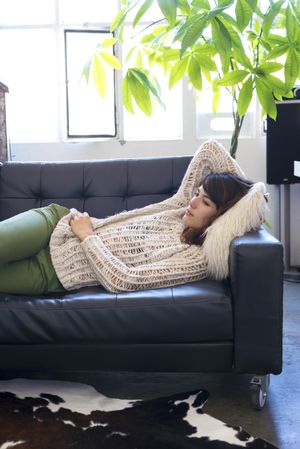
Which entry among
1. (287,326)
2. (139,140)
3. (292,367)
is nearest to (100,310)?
(292,367)

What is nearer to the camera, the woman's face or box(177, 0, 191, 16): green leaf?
the woman's face

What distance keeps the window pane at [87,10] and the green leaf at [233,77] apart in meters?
1.97

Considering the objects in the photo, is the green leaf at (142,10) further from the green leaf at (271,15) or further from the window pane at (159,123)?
the window pane at (159,123)

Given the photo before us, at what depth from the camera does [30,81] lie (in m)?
4.20

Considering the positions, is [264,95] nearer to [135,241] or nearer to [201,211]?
[201,211]

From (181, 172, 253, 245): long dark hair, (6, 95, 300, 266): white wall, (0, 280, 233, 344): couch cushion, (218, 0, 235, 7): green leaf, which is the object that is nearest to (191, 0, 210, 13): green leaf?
(218, 0, 235, 7): green leaf

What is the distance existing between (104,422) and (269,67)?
147cm

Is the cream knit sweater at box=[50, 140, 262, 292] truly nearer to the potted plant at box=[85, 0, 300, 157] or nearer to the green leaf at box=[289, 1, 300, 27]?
the potted plant at box=[85, 0, 300, 157]

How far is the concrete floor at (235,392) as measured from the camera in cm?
177

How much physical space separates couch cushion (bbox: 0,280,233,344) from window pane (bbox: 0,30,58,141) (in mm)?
2540

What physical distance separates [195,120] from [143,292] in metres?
2.44

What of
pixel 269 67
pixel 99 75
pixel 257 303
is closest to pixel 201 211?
pixel 257 303

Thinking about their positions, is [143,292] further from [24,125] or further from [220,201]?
[24,125]

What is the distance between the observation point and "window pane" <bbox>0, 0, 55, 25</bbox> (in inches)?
163
